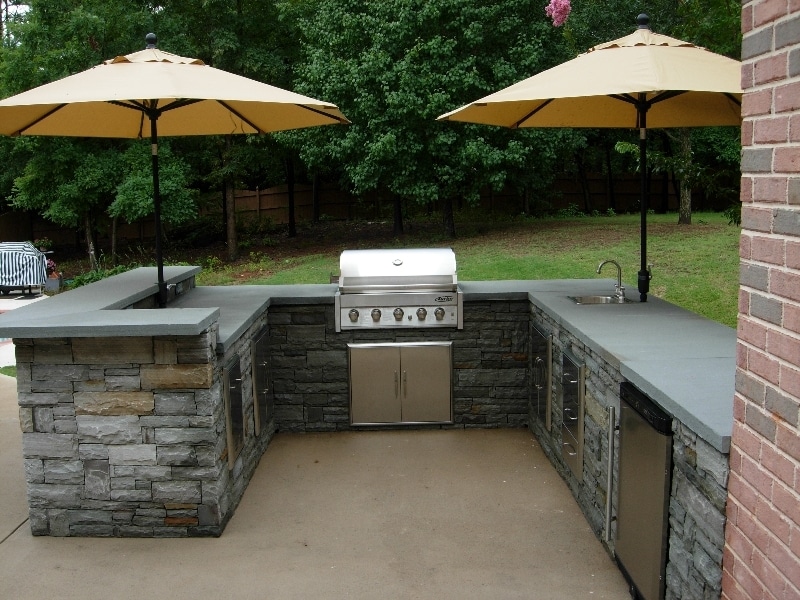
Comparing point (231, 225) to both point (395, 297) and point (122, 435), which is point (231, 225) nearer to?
point (395, 297)

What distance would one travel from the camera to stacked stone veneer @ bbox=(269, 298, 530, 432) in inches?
237

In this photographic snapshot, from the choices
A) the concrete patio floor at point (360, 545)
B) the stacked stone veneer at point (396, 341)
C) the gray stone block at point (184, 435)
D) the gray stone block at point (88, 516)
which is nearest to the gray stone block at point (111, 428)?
the gray stone block at point (184, 435)

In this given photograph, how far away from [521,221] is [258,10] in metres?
6.77

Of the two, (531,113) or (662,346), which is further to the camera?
(531,113)

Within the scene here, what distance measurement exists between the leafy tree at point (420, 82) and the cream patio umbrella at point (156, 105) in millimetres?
7290

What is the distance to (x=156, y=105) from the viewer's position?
5.48 m

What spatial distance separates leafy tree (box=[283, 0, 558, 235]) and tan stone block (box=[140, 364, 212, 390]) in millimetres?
9569

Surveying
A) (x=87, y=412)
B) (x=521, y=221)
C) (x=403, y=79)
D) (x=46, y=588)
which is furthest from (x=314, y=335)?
(x=521, y=221)

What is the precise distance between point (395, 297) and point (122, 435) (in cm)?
222

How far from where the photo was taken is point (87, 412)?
4199 millimetres

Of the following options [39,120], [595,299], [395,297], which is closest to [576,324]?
[595,299]

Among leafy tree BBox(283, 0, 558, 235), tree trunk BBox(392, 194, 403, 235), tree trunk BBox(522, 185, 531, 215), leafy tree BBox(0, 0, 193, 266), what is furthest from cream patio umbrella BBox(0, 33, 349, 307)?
tree trunk BBox(522, 185, 531, 215)

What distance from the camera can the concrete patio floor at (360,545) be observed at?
3770mm

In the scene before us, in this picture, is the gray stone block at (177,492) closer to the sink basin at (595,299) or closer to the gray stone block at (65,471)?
the gray stone block at (65,471)
